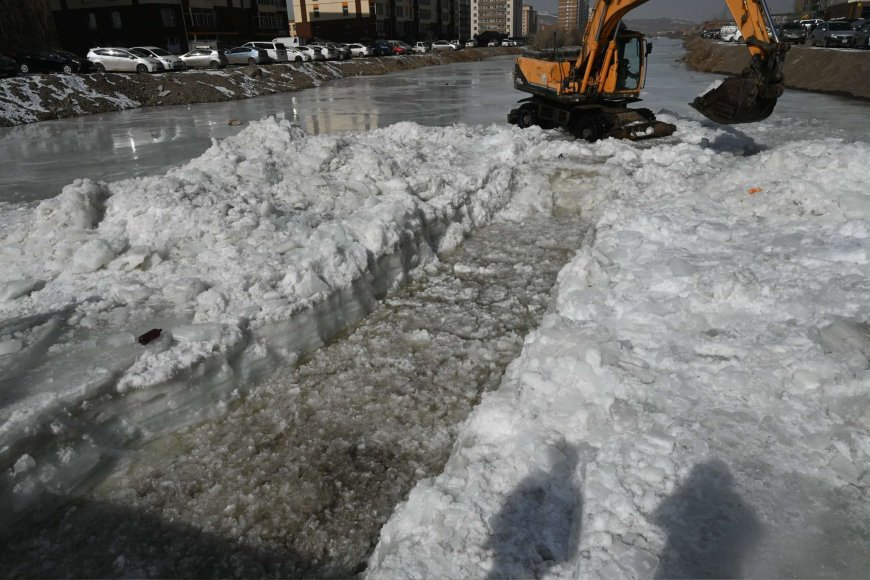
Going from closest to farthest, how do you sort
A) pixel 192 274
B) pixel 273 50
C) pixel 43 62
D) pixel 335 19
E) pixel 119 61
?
pixel 192 274
pixel 43 62
pixel 119 61
pixel 273 50
pixel 335 19

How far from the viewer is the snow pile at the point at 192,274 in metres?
3.59

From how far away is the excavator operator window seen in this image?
1149cm

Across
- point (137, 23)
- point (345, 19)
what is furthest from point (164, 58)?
point (345, 19)

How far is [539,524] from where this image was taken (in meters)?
2.63

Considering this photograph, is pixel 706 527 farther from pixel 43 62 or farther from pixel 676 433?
pixel 43 62

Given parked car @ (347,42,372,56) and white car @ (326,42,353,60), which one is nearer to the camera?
white car @ (326,42,353,60)

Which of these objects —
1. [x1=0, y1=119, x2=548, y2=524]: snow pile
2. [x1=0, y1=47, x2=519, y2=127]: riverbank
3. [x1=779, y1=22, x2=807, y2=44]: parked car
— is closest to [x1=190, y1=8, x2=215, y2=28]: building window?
[x1=0, y1=47, x2=519, y2=127]: riverbank

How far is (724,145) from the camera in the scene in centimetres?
1041

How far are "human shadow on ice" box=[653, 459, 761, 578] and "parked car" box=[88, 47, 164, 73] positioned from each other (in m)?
32.2

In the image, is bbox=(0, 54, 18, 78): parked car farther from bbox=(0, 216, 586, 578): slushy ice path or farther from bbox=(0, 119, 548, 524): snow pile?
bbox=(0, 216, 586, 578): slushy ice path

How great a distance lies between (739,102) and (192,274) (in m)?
7.66

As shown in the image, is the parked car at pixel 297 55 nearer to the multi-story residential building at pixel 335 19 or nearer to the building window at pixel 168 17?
the building window at pixel 168 17

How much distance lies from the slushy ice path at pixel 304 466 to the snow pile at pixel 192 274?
29cm

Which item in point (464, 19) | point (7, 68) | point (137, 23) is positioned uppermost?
point (464, 19)
